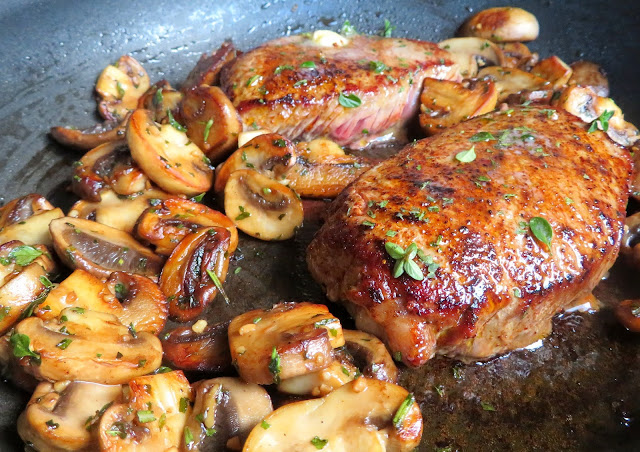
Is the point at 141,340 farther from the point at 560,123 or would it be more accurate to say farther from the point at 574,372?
the point at 560,123

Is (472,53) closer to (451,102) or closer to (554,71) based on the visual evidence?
(554,71)

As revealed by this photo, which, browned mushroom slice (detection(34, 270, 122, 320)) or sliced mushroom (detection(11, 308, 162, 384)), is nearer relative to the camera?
sliced mushroom (detection(11, 308, 162, 384))

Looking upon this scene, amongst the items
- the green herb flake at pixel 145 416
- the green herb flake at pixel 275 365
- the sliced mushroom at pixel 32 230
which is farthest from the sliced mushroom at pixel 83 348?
the sliced mushroom at pixel 32 230

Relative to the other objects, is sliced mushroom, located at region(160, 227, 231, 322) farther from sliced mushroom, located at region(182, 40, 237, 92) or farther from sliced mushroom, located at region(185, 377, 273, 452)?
sliced mushroom, located at region(182, 40, 237, 92)

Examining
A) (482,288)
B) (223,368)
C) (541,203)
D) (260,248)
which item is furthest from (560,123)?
(223,368)

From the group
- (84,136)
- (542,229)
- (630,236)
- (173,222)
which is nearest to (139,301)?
(173,222)

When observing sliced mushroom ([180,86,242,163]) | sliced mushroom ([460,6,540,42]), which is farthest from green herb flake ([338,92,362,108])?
sliced mushroom ([460,6,540,42])
